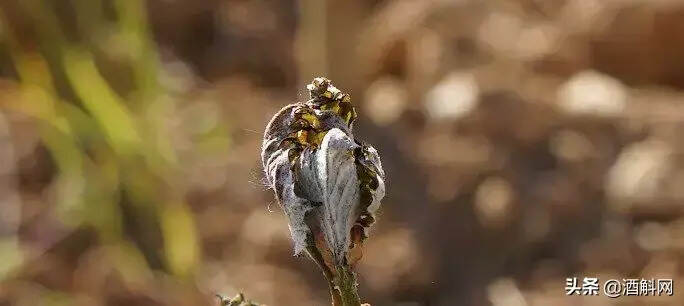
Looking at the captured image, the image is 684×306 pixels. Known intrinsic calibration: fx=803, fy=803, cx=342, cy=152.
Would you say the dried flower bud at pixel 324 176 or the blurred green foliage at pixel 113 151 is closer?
the dried flower bud at pixel 324 176

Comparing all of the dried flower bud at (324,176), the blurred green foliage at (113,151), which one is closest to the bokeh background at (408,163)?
the blurred green foliage at (113,151)

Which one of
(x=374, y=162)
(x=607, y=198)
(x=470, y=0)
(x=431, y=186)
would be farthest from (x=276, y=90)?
(x=374, y=162)

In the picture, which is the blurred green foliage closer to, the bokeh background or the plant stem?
the bokeh background

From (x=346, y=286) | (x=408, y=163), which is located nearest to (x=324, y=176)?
(x=346, y=286)

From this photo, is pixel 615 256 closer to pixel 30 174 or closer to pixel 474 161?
pixel 474 161

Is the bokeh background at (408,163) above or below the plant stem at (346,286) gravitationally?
above

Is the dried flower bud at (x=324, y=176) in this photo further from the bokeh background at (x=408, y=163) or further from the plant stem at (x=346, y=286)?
the bokeh background at (x=408, y=163)

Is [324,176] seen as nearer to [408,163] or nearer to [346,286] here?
[346,286]
